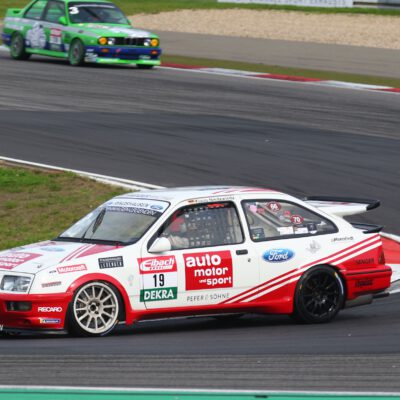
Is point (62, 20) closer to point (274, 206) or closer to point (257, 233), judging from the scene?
point (274, 206)

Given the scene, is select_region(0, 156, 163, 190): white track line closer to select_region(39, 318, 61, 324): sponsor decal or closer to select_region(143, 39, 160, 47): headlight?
select_region(39, 318, 61, 324): sponsor decal

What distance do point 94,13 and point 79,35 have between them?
1.42 meters

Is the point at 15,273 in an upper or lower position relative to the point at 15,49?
lower

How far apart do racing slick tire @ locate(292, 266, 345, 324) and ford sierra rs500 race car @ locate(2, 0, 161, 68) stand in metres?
19.3

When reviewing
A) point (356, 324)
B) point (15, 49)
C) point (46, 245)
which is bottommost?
point (356, 324)

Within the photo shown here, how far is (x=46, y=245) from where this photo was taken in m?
11.1

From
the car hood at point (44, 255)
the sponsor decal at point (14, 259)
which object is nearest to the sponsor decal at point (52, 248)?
the car hood at point (44, 255)

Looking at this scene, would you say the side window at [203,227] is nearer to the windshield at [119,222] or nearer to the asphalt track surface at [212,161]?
the windshield at [119,222]

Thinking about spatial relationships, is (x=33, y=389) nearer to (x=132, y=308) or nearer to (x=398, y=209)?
(x=132, y=308)

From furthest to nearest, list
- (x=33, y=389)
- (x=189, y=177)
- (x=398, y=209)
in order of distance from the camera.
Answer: (x=189, y=177), (x=398, y=209), (x=33, y=389)

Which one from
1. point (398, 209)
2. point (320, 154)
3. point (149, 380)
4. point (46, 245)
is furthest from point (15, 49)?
point (149, 380)

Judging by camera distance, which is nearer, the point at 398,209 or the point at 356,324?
the point at 356,324

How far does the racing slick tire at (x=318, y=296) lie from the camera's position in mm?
11305

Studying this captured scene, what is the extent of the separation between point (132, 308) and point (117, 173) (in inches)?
303
